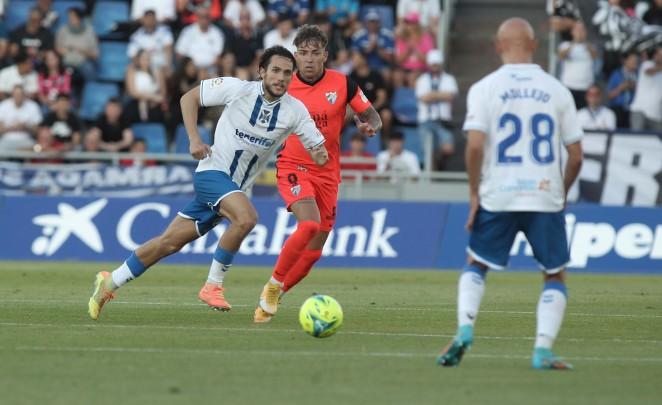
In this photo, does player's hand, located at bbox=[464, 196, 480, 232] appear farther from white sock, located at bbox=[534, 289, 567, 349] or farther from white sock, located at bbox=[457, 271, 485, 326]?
white sock, located at bbox=[534, 289, 567, 349]

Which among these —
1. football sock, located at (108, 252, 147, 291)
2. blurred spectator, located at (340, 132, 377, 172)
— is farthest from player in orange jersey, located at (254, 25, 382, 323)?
blurred spectator, located at (340, 132, 377, 172)

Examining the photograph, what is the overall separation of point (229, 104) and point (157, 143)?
13.5 m

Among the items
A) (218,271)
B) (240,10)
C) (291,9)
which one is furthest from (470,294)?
(240,10)

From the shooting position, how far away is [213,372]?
854cm

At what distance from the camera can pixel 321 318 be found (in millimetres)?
10641

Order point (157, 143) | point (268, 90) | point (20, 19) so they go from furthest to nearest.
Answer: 1. point (20, 19)
2. point (157, 143)
3. point (268, 90)

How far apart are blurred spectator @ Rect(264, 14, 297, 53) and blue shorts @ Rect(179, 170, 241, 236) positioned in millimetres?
13492

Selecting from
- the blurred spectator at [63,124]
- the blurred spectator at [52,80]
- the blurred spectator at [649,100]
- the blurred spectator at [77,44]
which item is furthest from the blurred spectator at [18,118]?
the blurred spectator at [649,100]

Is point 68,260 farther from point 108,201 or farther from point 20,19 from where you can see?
point 20,19

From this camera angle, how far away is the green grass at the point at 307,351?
306 inches

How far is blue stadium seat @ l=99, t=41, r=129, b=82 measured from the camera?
27.1 m

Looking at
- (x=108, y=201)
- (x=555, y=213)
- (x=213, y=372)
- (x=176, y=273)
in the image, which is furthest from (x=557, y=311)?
(x=108, y=201)

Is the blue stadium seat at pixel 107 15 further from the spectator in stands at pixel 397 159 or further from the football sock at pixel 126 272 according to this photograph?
the football sock at pixel 126 272

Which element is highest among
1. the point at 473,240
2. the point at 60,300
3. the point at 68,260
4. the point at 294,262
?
the point at 473,240
